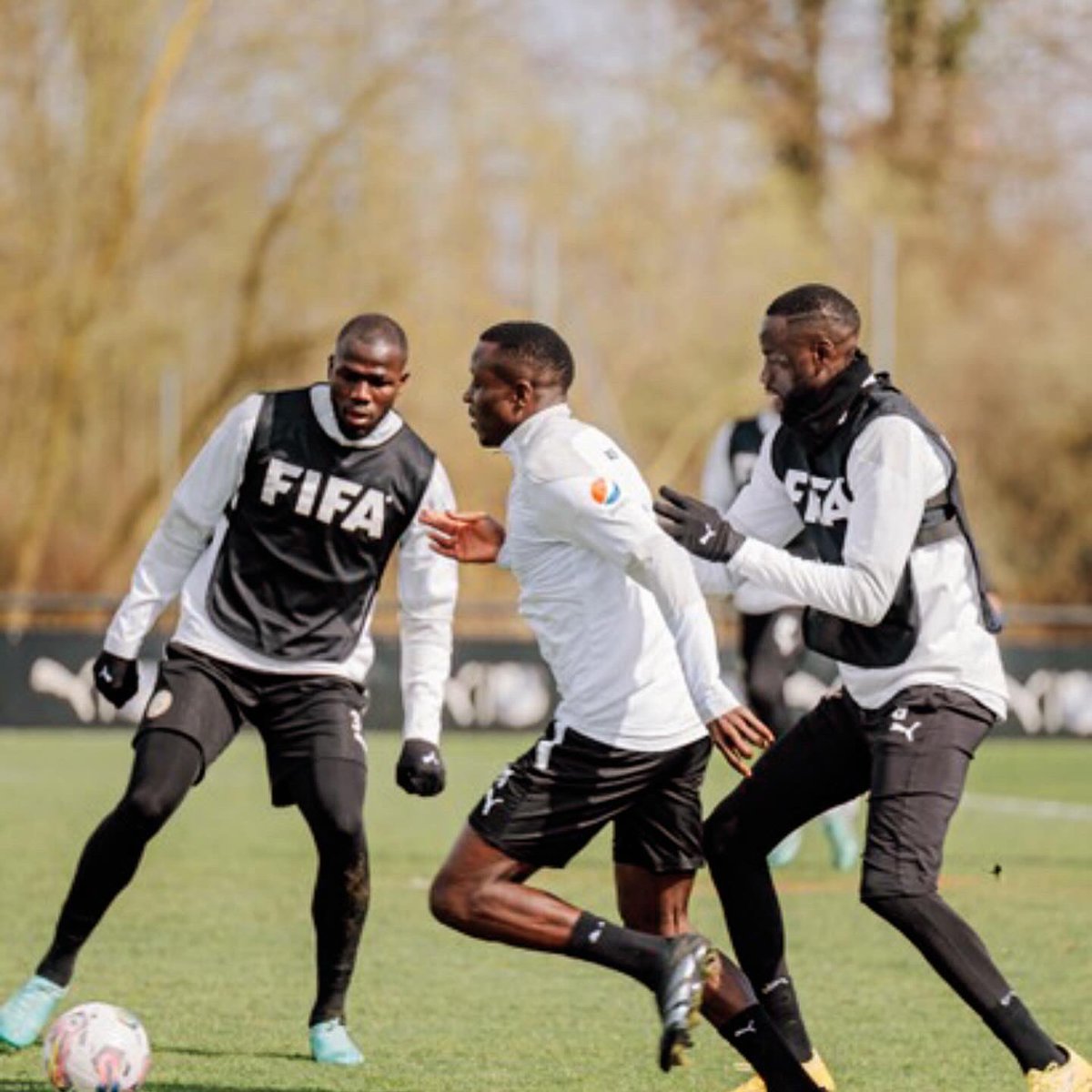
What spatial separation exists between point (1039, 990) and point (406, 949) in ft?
8.25

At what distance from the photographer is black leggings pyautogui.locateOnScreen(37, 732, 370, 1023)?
8.09 meters

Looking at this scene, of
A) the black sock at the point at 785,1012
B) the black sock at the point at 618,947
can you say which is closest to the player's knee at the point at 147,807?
the black sock at the point at 618,947

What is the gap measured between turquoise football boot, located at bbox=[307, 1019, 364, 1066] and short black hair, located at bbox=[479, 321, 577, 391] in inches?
85.6

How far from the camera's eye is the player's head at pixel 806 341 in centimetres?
720

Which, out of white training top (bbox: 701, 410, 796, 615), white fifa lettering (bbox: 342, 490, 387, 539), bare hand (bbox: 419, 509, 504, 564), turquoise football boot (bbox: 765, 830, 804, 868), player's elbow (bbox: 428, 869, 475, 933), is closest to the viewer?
player's elbow (bbox: 428, 869, 475, 933)

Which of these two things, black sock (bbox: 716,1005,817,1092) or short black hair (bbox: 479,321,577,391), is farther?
short black hair (bbox: 479,321,577,391)

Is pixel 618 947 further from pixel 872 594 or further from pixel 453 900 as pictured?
pixel 872 594

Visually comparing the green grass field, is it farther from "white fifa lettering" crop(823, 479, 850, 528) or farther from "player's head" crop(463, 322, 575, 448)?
"player's head" crop(463, 322, 575, 448)

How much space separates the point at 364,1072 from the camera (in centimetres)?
793

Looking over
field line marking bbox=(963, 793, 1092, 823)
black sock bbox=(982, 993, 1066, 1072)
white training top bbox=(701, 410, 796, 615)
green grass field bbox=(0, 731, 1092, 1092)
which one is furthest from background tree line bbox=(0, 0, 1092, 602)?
black sock bbox=(982, 993, 1066, 1072)

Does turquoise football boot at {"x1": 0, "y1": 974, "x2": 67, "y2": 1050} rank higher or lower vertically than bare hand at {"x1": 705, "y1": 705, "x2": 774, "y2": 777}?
lower

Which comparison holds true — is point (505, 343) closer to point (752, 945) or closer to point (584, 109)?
point (752, 945)

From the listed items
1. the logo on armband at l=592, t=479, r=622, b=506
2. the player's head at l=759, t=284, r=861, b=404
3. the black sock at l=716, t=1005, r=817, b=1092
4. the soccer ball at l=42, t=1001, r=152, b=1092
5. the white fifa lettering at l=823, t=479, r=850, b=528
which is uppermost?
the player's head at l=759, t=284, r=861, b=404

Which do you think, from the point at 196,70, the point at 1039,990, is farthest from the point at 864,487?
the point at 196,70
